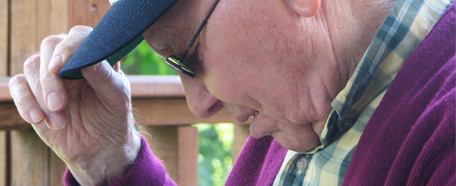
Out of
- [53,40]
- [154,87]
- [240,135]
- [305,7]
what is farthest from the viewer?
A: [240,135]

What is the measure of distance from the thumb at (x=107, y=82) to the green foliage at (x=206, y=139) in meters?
3.50

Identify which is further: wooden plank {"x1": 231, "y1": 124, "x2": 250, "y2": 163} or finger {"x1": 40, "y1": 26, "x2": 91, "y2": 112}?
wooden plank {"x1": 231, "y1": 124, "x2": 250, "y2": 163}

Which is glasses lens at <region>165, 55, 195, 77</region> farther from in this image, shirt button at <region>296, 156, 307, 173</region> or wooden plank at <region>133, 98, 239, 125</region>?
wooden plank at <region>133, 98, 239, 125</region>

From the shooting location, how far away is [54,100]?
3.92ft

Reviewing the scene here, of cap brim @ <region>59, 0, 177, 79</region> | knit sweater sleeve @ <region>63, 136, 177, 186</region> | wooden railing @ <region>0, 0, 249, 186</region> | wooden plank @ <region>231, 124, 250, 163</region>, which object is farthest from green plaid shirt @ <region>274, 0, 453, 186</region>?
wooden plank @ <region>231, 124, 250, 163</region>

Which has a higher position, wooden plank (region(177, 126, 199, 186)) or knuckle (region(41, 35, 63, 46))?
knuckle (region(41, 35, 63, 46))

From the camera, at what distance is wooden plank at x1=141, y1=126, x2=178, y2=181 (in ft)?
5.94

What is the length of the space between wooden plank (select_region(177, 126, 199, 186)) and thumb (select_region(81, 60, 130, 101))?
1.32 feet

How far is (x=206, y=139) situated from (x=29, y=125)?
471 centimetres

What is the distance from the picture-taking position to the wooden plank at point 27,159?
5.35ft

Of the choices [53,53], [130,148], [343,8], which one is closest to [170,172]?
[130,148]

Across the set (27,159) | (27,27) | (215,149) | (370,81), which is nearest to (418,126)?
(370,81)

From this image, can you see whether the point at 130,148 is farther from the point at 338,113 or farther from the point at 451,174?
the point at 451,174

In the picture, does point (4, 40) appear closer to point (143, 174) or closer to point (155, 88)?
point (155, 88)
